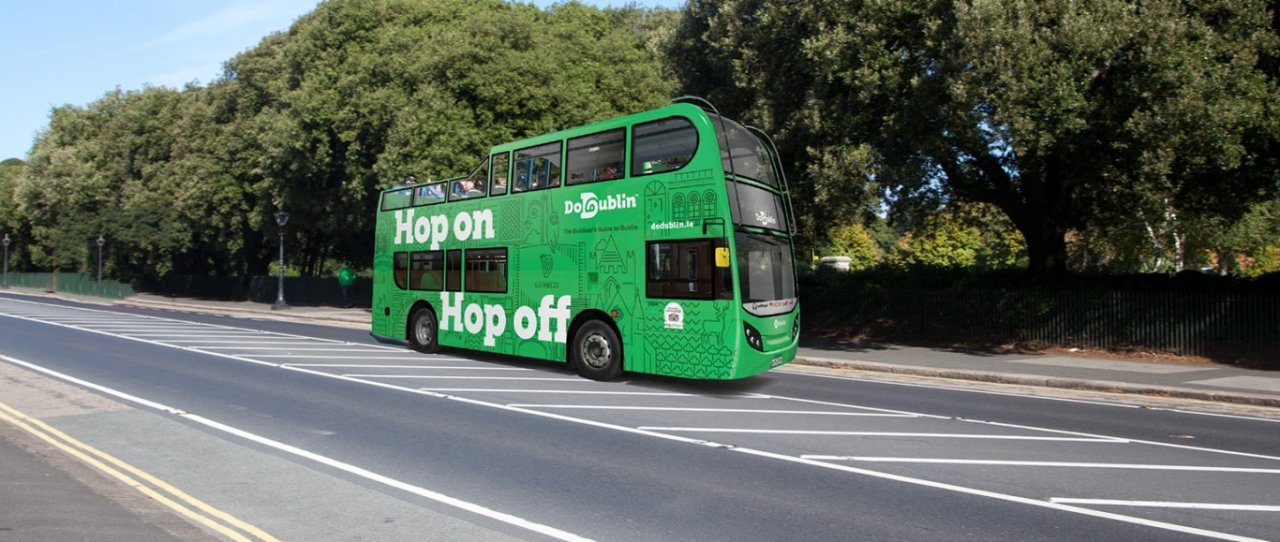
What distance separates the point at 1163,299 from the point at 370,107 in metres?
25.6

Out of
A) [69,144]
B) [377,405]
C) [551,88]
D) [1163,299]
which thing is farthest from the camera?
[69,144]

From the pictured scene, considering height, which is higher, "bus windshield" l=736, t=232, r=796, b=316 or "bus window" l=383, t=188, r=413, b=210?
"bus window" l=383, t=188, r=413, b=210

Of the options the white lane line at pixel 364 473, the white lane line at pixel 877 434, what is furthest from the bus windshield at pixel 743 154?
the white lane line at pixel 364 473

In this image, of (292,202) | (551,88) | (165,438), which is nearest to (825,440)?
(165,438)

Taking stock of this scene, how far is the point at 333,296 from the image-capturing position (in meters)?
41.2

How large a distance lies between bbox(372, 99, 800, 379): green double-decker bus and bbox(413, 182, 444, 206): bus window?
0.83 ft

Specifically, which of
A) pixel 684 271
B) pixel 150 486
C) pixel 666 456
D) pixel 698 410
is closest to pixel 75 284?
pixel 684 271

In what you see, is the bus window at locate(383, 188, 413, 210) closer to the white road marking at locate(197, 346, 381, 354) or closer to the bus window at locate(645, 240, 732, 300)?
the white road marking at locate(197, 346, 381, 354)

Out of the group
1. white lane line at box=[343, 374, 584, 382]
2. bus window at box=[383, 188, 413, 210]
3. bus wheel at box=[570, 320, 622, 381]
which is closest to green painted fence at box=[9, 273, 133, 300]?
bus window at box=[383, 188, 413, 210]

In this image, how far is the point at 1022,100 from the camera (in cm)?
1479

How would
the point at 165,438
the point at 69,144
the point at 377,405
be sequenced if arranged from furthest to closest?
the point at 69,144
the point at 377,405
the point at 165,438

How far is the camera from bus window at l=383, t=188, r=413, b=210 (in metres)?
18.0

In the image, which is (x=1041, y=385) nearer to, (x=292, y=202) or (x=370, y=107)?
(x=370, y=107)

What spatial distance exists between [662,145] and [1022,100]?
7057 mm
